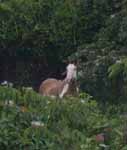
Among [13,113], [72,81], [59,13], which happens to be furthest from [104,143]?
[59,13]

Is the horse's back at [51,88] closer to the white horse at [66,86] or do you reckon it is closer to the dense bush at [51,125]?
the white horse at [66,86]

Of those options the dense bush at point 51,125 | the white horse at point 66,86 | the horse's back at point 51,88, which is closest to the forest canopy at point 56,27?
the horse's back at point 51,88

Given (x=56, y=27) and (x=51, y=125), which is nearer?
(x=51, y=125)

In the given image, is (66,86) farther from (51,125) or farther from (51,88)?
(51,125)

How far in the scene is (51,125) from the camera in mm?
7637

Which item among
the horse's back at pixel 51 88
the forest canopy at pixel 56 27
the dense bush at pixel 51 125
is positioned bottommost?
the horse's back at pixel 51 88

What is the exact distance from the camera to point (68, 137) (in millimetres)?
7391

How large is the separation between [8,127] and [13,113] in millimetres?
292

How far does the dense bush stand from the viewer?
281 inches

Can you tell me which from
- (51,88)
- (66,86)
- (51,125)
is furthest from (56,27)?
(51,125)

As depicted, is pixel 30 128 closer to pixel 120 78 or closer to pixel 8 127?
pixel 8 127

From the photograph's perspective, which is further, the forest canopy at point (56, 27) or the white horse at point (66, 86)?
the forest canopy at point (56, 27)

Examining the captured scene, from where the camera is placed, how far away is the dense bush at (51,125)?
7.13 m

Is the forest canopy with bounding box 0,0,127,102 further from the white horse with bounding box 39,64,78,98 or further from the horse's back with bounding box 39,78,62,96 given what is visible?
the white horse with bounding box 39,64,78,98
